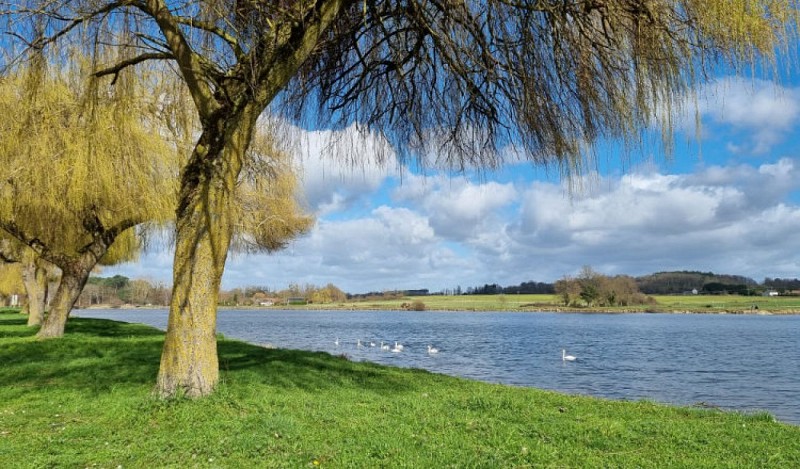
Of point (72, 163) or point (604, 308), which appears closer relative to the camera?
point (72, 163)

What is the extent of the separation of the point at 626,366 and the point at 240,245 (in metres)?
14.4

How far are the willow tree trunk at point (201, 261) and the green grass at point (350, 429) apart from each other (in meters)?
0.33

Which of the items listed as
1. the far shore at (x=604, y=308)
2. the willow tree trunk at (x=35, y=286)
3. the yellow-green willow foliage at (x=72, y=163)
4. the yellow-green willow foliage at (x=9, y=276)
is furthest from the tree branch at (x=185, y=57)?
the far shore at (x=604, y=308)

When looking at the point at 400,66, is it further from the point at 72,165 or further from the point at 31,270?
the point at 31,270

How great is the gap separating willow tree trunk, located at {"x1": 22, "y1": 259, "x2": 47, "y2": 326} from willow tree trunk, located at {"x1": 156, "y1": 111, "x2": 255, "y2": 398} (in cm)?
1790

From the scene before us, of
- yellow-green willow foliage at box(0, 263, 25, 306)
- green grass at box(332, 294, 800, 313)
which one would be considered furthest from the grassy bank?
yellow-green willow foliage at box(0, 263, 25, 306)

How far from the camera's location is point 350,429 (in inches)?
216

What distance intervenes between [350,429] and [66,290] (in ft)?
45.8

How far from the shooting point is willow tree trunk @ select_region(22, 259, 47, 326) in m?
22.3

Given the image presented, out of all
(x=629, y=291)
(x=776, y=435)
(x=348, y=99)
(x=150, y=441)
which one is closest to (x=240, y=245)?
(x=348, y=99)

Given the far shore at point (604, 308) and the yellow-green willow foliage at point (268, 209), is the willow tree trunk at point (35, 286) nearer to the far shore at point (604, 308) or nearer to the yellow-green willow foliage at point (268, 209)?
the yellow-green willow foliage at point (268, 209)

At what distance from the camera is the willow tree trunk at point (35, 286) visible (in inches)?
877

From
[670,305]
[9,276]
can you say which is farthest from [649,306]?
[9,276]

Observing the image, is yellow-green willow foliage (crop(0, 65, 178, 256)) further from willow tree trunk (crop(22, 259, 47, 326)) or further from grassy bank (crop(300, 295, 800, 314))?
grassy bank (crop(300, 295, 800, 314))
